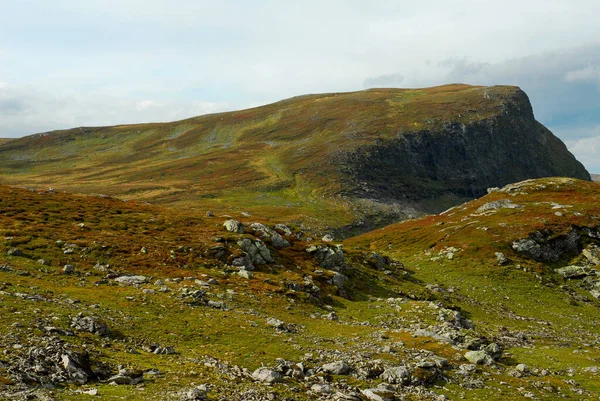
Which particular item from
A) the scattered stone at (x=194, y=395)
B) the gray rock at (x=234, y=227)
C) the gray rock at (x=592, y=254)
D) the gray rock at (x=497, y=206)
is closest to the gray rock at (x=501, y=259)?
A: the gray rock at (x=592, y=254)

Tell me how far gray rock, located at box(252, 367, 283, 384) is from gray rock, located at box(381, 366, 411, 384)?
5.99 metres

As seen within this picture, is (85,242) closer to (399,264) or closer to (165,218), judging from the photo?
(165,218)

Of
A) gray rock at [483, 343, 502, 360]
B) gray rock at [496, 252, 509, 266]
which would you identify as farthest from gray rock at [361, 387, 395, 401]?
gray rock at [496, 252, 509, 266]

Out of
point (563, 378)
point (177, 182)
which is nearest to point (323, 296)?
point (563, 378)

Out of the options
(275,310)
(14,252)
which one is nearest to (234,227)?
(275,310)

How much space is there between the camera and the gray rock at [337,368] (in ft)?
73.2

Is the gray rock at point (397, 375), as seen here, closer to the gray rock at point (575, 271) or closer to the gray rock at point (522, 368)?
the gray rock at point (522, 368)

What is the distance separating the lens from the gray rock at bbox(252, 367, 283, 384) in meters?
20.0

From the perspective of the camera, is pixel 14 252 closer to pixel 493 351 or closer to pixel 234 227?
pixel 234 227

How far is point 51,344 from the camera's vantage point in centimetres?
1908

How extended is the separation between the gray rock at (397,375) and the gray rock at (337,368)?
6.56 ft

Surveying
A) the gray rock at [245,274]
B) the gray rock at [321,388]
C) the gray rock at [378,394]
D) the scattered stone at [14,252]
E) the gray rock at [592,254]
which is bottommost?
the gray rock at [592,254]

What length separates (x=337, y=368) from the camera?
73.5 ft

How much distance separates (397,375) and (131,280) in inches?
947
